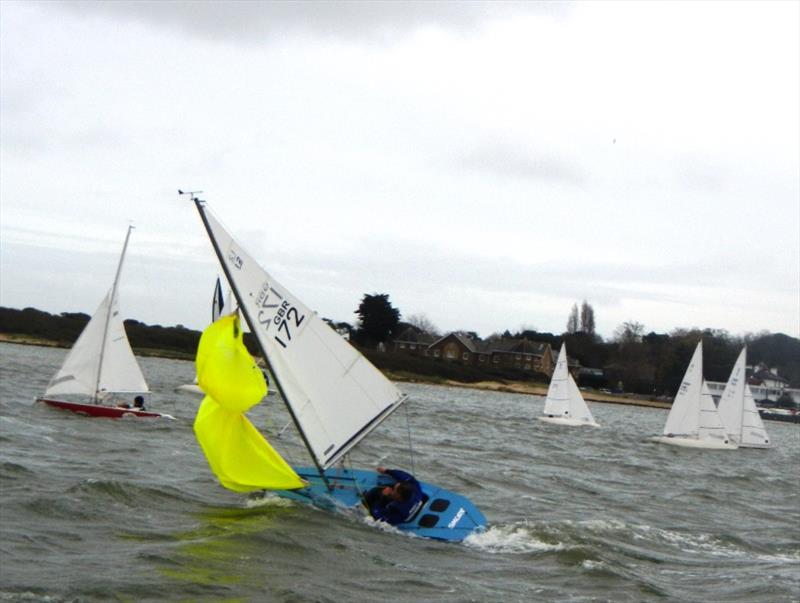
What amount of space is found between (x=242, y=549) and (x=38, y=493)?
4.30 m

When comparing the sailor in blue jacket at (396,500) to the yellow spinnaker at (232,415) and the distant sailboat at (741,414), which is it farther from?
the distant sailboat at (741,414)

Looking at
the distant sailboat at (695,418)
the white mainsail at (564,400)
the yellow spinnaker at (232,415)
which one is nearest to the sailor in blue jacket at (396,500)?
the yellow spinnaker at (232,415)

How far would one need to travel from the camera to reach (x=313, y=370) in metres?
16.0

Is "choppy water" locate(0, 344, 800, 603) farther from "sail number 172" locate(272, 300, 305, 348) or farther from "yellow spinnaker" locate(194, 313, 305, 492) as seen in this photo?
"sail number 172" locate(272, 300, 305, 348)

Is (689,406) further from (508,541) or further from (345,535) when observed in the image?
(345,535)

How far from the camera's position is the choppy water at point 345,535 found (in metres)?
12.6

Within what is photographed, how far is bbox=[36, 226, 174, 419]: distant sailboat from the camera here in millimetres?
30422

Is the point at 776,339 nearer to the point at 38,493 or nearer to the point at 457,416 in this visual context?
the point at 457,416

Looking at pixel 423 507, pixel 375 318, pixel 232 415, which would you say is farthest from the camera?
pixel 375 318

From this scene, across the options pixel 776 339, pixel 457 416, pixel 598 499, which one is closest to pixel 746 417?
pixel 457 416

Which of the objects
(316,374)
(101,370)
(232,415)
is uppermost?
(316,374)

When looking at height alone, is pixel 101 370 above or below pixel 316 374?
below

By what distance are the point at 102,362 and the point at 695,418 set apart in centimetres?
2677

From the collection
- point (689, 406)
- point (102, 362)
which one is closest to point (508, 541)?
point (102, 362)
